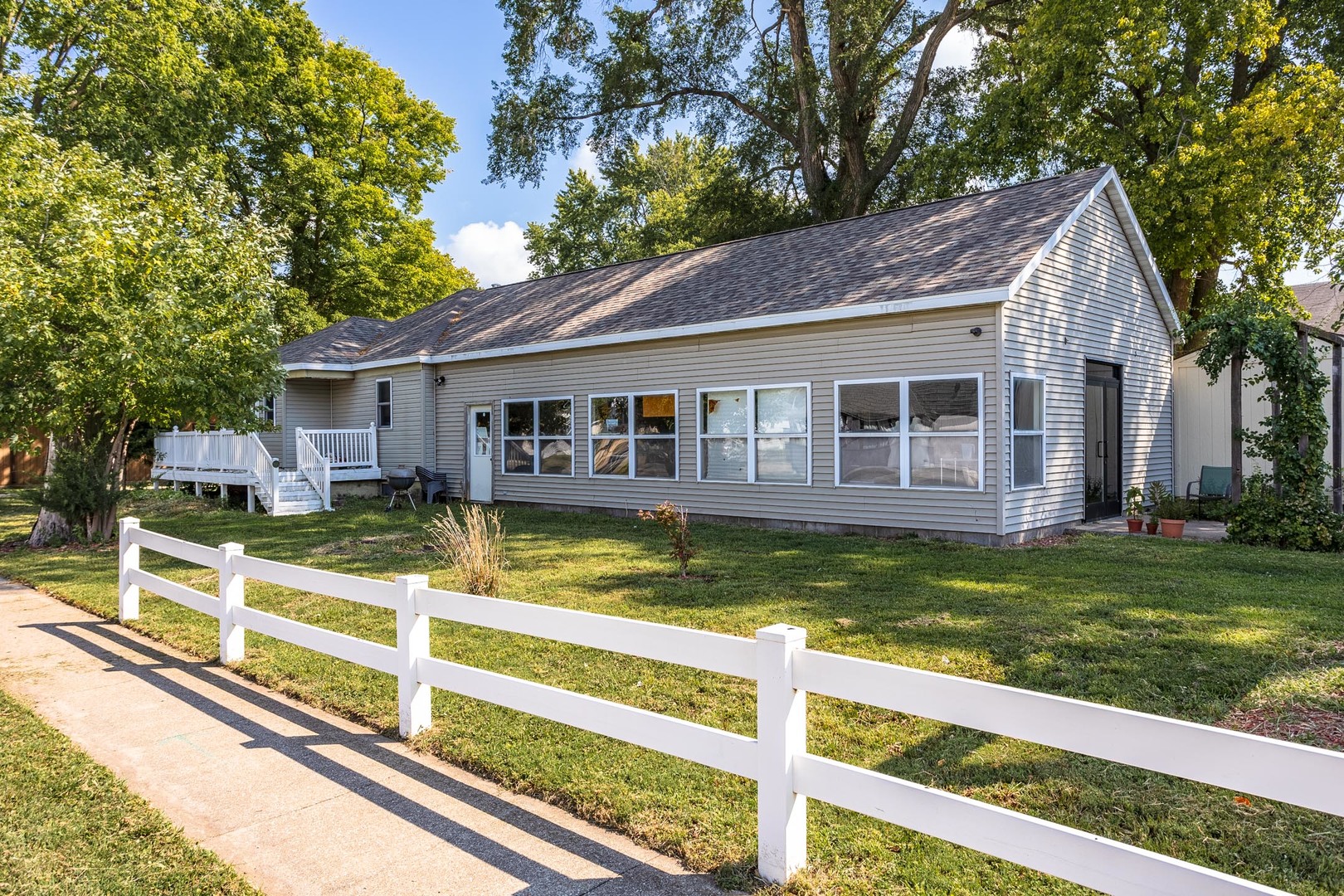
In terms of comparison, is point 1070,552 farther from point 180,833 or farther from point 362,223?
point 362,223

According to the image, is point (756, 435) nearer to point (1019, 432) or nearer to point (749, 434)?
point (749, 434)

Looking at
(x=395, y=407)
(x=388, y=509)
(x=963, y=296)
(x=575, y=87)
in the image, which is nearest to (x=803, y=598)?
(x=963, y=296)

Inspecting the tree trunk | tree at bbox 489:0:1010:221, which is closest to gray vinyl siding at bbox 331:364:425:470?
the tree trunk

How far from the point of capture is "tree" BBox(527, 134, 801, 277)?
26.4 metres

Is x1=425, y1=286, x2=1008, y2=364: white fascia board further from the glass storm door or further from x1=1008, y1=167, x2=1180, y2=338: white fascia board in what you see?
the glass storm door

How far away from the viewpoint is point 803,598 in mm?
7117

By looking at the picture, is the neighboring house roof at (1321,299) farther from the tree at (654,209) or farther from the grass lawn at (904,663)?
the grass lawn at (904,663)

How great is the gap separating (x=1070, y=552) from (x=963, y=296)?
131 inches

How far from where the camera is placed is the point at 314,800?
3.60 m

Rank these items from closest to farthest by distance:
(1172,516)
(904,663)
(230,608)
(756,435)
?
(904,663)
(230,608)
(1172,516)
(756,435)

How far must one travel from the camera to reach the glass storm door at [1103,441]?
12.1m

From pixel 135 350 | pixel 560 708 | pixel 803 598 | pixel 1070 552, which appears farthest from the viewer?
pixel 135 350

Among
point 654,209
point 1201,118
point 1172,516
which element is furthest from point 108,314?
point 654,209

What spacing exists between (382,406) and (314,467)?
8.81 feet
